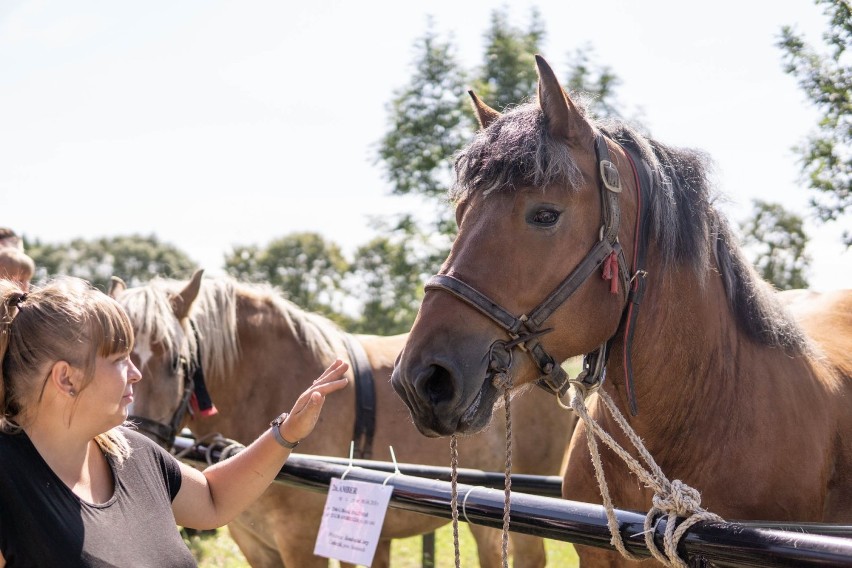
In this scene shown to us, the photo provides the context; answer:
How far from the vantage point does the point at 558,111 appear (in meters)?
2.04

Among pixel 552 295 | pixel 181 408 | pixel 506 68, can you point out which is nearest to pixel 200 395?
pixel 181 408

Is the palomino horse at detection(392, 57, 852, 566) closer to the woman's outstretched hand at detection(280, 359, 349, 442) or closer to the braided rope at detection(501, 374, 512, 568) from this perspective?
the braided rope at detection(501, 374, 512, 568)

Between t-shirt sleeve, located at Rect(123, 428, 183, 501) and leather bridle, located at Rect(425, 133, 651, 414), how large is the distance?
0.90 meters

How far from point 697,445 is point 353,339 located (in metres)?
2.83

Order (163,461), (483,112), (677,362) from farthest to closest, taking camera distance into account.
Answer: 1. (483,112)
2. (677,362)
3. (163,461)

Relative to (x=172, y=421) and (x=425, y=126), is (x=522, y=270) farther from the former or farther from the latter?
(x=425, y=126)

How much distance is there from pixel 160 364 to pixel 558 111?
2770 mm

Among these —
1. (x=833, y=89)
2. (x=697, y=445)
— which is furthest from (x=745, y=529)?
(x=833, y=89)

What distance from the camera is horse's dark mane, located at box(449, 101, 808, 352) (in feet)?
6.47

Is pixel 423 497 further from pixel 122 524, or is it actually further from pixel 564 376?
pixel 122 524

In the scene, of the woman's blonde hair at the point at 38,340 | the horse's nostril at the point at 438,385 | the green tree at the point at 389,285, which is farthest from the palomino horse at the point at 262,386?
the green tree at the point at 389,285

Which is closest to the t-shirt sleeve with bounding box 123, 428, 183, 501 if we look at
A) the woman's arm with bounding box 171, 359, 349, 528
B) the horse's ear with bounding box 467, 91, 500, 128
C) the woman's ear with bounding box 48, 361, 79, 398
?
the woman's arm with bounding box 171, 359, 349, 528

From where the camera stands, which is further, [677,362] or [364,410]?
[364,410]

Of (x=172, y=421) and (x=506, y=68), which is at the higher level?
(x=506, y=68)
